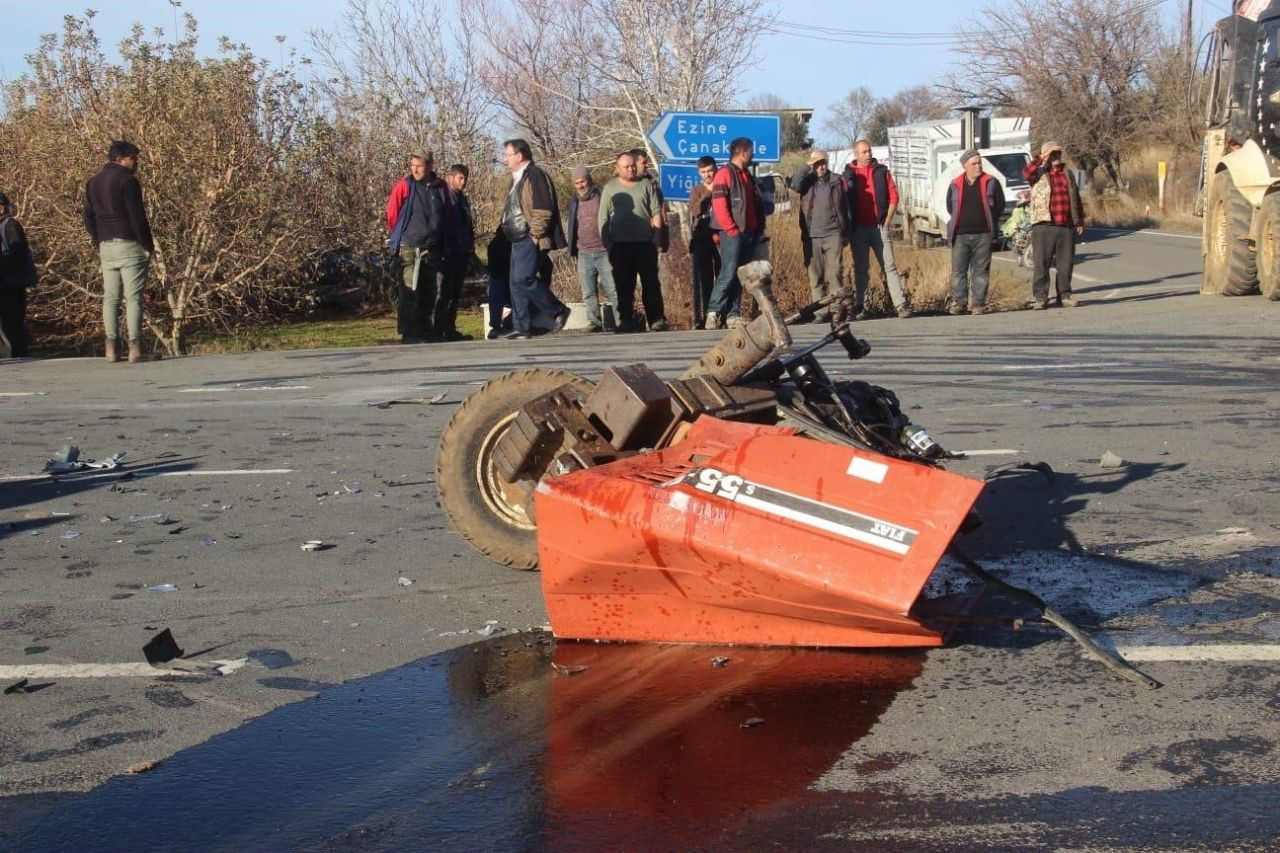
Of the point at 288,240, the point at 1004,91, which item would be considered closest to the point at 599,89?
the point at 288,240

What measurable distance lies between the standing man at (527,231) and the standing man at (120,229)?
3894mm

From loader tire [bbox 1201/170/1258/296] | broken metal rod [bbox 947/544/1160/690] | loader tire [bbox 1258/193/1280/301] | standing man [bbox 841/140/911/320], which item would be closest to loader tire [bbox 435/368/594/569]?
broken metal rod [bbox 947/544/1160/690]

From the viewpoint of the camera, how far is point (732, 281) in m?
15.9

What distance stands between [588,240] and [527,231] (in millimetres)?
1158

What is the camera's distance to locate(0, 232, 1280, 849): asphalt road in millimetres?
3543

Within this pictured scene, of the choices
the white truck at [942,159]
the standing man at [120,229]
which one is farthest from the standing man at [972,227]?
the white truck at [942,159]

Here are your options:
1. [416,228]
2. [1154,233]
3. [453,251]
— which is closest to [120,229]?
[416,228]

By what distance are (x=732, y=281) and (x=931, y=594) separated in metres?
11.0

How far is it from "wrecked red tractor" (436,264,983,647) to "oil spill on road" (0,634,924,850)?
0.16 meters

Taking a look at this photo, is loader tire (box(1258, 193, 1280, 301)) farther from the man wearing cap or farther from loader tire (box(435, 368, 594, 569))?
loader tire (box(435, 368, 594, 569))

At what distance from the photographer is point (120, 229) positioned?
13.7 metres

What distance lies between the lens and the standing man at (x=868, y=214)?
648 inches

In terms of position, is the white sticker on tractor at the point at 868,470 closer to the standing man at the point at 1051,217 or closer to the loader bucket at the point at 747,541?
the loader bucket at the point at 747,541

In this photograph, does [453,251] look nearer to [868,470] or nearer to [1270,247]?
[1270,247]
